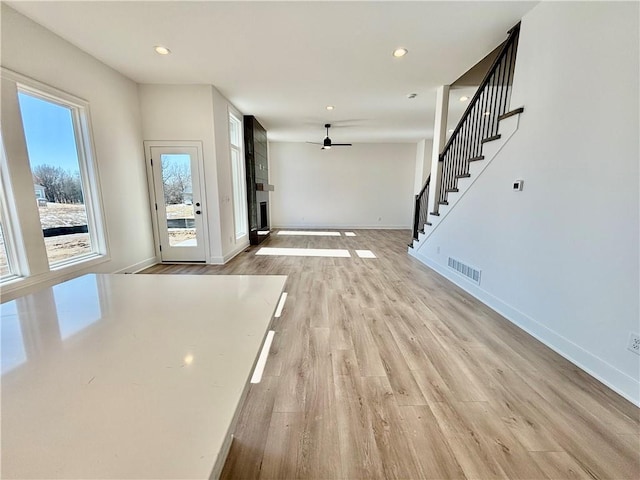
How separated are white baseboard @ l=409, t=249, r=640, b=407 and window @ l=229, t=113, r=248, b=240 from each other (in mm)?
4454

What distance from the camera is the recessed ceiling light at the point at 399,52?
3099 mm

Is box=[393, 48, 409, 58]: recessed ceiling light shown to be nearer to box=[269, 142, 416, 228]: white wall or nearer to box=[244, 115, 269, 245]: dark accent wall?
box=[244, 115, 269, 245]: dark accent wall

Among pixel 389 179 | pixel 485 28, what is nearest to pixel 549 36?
pixel 485 28

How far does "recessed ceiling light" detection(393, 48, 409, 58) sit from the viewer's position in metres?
3.10

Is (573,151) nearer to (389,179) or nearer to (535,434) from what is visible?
(535,434)

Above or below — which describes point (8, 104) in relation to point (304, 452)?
above

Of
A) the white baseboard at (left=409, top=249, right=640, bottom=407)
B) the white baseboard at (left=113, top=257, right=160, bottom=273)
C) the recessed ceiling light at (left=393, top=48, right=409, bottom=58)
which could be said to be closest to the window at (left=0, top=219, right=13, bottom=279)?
the white baseboard at (left=113, top=257, right=160, bottom=273)

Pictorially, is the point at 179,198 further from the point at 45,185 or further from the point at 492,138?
the point at 492,138

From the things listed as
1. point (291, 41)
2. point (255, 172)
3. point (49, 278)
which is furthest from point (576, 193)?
point (255, 172)

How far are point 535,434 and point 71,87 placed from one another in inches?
201

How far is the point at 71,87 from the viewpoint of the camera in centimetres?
306

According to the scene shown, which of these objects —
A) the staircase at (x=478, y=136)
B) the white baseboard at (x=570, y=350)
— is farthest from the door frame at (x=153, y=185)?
the white baseboard at (x=570, y=350)

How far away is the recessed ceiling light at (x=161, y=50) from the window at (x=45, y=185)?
1.09m

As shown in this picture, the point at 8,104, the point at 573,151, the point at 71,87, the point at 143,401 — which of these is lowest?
the point at 143,401
